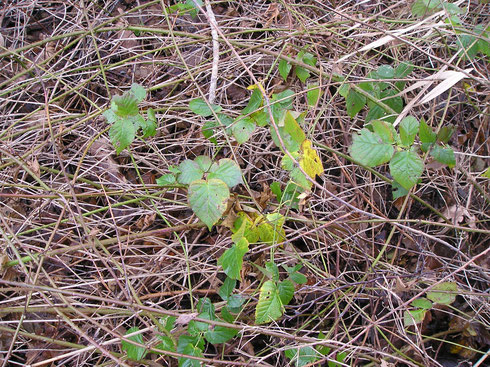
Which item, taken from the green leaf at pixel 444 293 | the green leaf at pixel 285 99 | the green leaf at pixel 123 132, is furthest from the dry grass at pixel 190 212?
the green leaf at pixel 123 132

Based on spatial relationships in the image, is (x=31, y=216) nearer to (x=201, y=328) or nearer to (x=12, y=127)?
(x=12, y=127)

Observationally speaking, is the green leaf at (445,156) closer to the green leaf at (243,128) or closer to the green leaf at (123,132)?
the green leaf at (243,128)

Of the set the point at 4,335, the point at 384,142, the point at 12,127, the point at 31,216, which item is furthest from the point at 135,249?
the point at 384,142

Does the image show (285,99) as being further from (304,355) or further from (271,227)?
(304,355)

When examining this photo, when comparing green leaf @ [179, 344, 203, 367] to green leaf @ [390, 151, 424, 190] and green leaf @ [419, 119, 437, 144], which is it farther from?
green leaf @ [419, 119, 437, 144]

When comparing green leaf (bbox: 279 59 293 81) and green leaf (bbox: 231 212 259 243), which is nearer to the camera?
green leaf (bbox: 231 212 259 243)

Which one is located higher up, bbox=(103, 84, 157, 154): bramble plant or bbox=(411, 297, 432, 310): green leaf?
bbox=(103, 84, 157, 154): bramble plant

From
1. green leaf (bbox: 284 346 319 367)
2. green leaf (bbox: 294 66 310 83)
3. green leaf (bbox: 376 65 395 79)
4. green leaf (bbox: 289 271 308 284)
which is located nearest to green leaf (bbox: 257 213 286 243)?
green leaf (bbox: 289 271 308 284)

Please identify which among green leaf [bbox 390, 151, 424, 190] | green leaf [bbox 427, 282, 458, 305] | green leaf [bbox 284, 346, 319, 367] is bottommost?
green leaf [bbox 284, 346, 319, 367]
